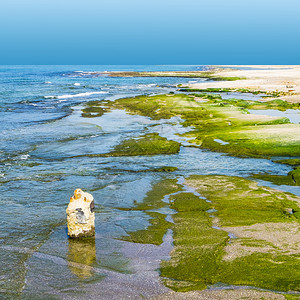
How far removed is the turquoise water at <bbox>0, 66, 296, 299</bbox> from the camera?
402 inches

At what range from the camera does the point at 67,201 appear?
1667 cm

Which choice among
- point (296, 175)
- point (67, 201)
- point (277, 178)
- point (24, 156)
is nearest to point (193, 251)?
point (67, 201)

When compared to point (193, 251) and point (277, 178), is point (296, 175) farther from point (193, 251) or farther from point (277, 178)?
point (193, 251)

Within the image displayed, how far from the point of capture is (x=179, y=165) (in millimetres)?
22719

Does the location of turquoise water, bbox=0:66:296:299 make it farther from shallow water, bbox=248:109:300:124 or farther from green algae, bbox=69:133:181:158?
shallow water, bbox=248:109:300:124

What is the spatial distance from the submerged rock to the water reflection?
0.25m

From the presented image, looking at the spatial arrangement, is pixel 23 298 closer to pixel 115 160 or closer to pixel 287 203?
pixel 287 203

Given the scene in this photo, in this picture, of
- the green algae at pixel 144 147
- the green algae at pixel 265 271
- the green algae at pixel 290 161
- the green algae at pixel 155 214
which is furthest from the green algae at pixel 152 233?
the green algae at pixel 144 147

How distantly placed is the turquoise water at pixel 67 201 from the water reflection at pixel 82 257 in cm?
3

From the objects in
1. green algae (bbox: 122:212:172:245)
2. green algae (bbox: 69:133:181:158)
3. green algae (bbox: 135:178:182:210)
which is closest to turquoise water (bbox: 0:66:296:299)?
green algae (bbox: 122:212:172:245)

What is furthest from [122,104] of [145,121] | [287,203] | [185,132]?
[287,203]

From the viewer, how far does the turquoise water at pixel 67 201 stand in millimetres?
10211

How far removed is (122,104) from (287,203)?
42.5 meters

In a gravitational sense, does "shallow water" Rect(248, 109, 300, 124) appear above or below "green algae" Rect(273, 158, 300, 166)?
above
